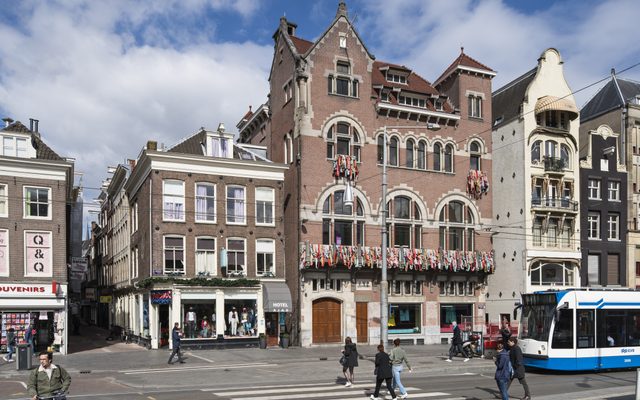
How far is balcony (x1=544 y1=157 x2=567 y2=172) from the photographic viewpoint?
42581 millimetres

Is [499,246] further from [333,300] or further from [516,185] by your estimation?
[333,300]

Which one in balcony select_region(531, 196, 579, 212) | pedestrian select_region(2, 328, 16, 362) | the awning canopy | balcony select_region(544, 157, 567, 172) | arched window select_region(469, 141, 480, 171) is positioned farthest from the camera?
balcony select_region(544, 157, 567, 172)

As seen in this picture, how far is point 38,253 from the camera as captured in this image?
1262 inches

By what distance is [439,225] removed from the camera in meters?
40.7

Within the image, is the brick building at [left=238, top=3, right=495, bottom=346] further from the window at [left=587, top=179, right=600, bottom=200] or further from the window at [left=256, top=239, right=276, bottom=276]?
the window at [left=587, top=179, right=600, bottom=200]

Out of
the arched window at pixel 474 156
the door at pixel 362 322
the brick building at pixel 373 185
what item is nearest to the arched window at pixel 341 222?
the brick building at pixel 373 185

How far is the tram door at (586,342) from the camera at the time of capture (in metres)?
22.8

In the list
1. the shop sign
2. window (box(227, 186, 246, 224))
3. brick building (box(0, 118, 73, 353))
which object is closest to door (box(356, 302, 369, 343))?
window (box(227, 186, 246, 224))

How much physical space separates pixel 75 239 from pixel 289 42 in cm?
2812

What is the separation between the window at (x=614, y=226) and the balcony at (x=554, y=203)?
3.86 metres

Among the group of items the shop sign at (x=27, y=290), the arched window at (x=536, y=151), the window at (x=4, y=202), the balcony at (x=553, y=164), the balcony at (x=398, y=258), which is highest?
the arched window at (x=536, y=151)

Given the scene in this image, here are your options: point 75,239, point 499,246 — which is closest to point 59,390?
point 499,246

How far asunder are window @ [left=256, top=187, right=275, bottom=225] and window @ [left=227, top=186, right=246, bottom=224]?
2.97ft

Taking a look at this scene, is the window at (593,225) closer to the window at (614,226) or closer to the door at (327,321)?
the window at (614,226)
